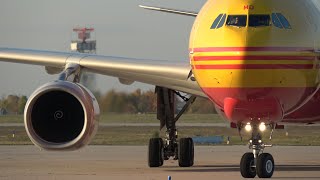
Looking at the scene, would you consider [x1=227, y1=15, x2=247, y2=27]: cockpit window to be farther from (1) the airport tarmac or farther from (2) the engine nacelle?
(1) the airport tarmac

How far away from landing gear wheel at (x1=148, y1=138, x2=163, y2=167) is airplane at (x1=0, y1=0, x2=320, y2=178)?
10.7ft

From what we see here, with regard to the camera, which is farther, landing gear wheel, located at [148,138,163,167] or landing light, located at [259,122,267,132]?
landing gear wheel, located at [148,138,163,167]

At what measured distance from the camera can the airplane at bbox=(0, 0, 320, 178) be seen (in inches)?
702

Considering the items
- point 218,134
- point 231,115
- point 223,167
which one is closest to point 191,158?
point 223,167

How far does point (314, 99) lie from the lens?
20203 millimetres

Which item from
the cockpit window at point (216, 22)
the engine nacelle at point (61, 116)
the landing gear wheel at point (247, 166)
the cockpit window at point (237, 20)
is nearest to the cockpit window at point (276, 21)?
the cockpit window at point (237, 20)

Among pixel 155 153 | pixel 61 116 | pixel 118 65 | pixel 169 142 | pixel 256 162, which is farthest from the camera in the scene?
pixel 169 142

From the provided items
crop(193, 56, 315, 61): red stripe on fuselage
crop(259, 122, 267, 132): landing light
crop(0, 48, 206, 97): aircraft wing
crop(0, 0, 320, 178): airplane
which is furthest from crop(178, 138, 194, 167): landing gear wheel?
crop(193, 56, 315, 61): red stripe on fuselage

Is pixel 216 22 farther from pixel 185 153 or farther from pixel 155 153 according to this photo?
pixel 185 153

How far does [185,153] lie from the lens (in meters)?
24.9

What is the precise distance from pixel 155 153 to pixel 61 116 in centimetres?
460

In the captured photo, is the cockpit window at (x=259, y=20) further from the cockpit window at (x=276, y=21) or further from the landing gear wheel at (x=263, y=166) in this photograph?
the landing gear wheel at (x=263, y=166)

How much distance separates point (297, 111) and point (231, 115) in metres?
2.55

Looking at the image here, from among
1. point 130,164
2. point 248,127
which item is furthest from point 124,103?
point 248,127
